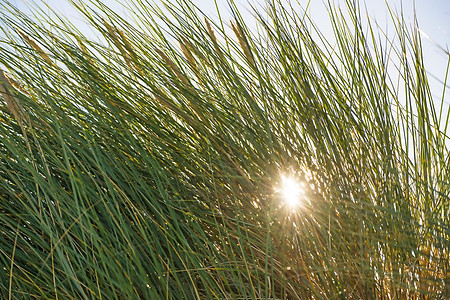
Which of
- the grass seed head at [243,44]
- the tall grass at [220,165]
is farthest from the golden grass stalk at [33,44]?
the grass seed head at [243,44]

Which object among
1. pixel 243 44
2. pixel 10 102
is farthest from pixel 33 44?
pixel 243 44

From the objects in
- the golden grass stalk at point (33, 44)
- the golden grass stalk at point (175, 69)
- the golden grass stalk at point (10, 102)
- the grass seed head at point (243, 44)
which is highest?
the grass seed head at point (243, 44)

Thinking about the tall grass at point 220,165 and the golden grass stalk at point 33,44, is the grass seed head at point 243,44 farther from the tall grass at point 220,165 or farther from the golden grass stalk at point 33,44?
the golden grass stalk at point 33,44

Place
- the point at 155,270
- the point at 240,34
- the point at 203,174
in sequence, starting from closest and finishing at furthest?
the point at 155,270, the point at 203,174, the point at 240,34

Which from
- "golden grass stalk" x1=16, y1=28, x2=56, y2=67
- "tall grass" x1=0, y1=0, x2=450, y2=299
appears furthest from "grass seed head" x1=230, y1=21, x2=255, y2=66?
"golden grass stalk" x1=16, y1=28, x2=56, y2=67

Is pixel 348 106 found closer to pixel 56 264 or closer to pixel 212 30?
pixel 212 30

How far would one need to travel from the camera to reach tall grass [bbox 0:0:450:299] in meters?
0.80

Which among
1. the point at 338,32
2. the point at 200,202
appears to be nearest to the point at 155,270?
the point at 200,202

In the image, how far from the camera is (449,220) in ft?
2.89

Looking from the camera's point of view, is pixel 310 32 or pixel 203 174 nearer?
pixel 203 174

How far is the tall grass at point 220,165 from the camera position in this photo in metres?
0.80

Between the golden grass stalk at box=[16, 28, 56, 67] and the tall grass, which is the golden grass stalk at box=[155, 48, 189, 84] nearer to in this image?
the tall grass

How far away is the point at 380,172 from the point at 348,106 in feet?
0.55

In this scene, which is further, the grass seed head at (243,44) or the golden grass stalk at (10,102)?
the grass seed head at (243,44)
